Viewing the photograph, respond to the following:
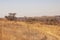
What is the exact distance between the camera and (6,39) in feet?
44.8

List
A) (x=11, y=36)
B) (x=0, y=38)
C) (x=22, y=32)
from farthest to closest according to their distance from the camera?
(x=22, y=32)
(x=11, y=36)
(x=0, y=38)

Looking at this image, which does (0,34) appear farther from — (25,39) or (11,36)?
(25,39)

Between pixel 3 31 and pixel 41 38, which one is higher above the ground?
pixel 3 31

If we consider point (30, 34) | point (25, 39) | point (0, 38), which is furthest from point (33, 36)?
point (0, 38)

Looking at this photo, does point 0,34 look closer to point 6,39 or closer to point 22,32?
point 6,39

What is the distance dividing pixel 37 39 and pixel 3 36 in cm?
342

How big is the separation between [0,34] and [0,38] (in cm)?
76

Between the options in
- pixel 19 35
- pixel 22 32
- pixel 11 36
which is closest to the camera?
pixel 11 36

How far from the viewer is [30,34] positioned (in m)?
16.5

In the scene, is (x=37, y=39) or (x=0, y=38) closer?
(x=0, y=38)

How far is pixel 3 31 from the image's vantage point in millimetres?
15227

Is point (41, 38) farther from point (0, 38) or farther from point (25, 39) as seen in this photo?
point (0, 38)

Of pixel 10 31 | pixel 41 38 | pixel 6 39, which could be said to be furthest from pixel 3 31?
pixel 41 38

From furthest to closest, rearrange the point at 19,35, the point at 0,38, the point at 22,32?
the point at 22,32
the point at 19,35
the point at 0,38
